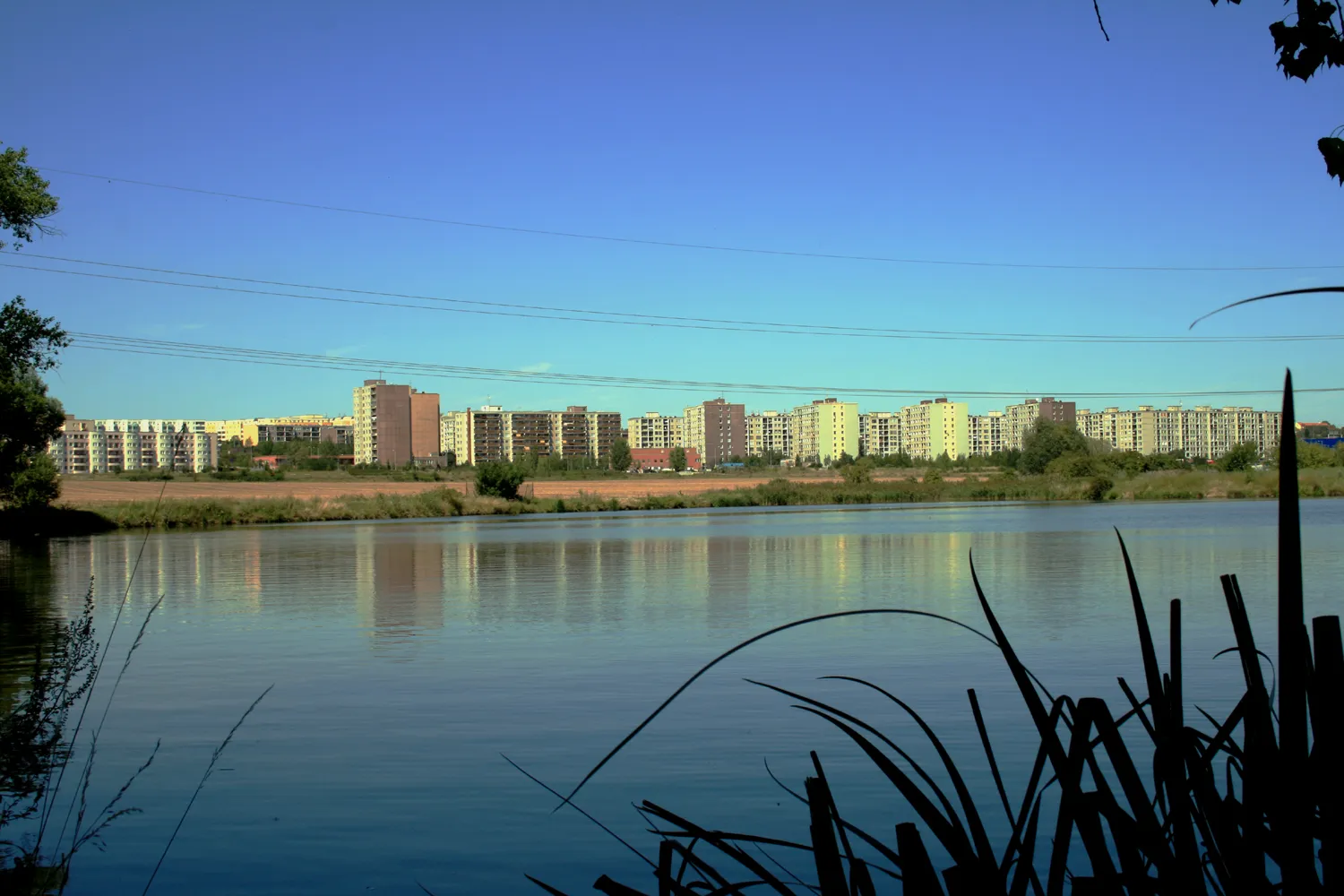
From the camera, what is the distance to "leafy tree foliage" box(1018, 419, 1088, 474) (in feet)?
264

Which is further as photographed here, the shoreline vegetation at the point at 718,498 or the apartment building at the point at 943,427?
the apartment building at the point at 943,427

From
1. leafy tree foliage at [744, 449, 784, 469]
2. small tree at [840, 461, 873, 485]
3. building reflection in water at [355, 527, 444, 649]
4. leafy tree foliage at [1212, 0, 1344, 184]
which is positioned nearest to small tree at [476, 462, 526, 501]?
small tree at [840, 461, 873, 485]

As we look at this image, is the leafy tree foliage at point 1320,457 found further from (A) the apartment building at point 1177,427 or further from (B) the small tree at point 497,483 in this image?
(A) the apartment building at point 1177,427

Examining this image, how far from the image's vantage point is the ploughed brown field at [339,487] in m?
54.6

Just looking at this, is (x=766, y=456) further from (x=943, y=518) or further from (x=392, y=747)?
(x=392, y=747)

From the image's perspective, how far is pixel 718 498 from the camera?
68.6 meters

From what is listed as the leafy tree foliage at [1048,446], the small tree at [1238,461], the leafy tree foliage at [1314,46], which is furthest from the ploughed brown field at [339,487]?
the leafy tree foliage at [1314,46]

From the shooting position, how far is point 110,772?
7.05m

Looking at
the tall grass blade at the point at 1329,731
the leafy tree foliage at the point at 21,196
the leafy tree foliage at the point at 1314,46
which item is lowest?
the tall grass blade at the point at 1329,731

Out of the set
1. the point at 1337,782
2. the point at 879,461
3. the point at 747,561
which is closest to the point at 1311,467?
the point at 879,461

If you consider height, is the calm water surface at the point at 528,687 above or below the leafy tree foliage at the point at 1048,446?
below

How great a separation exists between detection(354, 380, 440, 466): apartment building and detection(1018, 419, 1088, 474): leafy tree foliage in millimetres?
52890

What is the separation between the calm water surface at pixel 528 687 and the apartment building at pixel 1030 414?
116 metres

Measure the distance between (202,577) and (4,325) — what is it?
8858 mm
